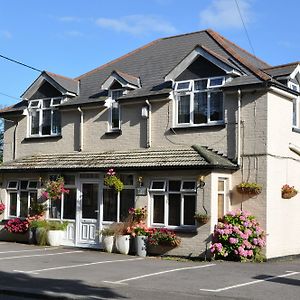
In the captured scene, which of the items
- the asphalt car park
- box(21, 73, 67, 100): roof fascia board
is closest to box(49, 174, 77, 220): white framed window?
the asphalt car park

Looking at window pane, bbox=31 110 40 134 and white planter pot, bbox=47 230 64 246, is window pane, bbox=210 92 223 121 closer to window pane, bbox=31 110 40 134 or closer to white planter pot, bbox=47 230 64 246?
white planter pot, bbox=47 230 64 246

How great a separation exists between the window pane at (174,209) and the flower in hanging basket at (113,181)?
1.91m

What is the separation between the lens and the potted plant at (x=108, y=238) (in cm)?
1988

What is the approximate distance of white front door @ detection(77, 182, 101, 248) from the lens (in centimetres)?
2100

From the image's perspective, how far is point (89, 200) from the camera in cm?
2148

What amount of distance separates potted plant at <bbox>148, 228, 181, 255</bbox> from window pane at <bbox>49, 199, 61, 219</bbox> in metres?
4.77

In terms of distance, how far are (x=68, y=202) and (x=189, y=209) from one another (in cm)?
551

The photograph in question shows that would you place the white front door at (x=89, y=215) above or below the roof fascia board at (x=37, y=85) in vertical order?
below

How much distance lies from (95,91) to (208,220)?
834 cm

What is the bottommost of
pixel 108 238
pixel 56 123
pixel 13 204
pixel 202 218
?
pixel 108 238

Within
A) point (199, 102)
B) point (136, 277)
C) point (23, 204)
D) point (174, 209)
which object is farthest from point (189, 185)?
point (23, 204)

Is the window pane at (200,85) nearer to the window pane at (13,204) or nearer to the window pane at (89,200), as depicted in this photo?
the window pane at (89,200)

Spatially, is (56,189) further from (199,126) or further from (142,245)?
(199,126)

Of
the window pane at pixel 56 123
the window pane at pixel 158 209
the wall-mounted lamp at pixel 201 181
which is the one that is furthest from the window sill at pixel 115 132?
the wall-mounted lamp at pixel 201 181
